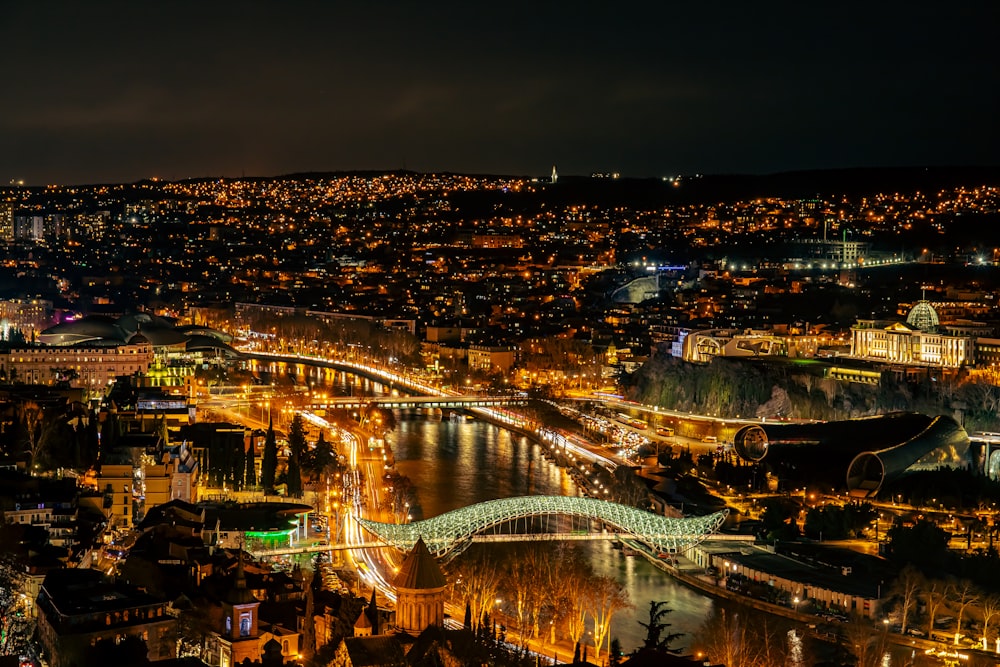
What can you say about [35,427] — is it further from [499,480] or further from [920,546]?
[920,546]

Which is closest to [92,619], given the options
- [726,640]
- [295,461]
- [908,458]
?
[726,640]

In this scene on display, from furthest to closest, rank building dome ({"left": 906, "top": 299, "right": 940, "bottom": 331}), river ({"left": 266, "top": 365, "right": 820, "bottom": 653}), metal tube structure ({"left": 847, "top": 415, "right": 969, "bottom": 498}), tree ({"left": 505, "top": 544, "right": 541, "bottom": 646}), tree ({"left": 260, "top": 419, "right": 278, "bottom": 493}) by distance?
1. building dome ({"left": 906, "top": 299, "right": 940, "bottom": 331})
2. metal tube structure ({"left": 847, "top": 415, "right": 969, "bottom": 498})
3. tree ({"left": 260, "top": 419, "right": 278, "bottom": 493})
4. river ({"left": 266, "top": 365, "right": 820, "bottom": 653})
5. tree ({"left": 505, "top": 544, "right": 541, "bottom": 646})

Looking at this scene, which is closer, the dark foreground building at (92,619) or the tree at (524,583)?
the dark foreground building at (92,619)

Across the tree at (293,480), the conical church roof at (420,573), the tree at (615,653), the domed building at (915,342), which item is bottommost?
the tree at (615,653)

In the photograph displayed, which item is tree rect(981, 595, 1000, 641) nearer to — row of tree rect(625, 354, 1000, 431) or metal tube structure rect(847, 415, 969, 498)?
metal tube structure rect(847, 415, 969, 498)

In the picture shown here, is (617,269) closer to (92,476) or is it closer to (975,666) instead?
(92,476)

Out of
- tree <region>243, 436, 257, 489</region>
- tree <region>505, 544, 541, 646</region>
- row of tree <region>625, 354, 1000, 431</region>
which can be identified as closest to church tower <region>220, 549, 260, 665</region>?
tree <region>505, 544, 541, 646</region>

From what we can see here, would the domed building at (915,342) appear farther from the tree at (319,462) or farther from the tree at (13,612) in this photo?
the tree at (13,612)

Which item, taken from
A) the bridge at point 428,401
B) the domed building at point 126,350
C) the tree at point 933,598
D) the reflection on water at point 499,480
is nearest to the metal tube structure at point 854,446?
the reflection on water at point 499,480
